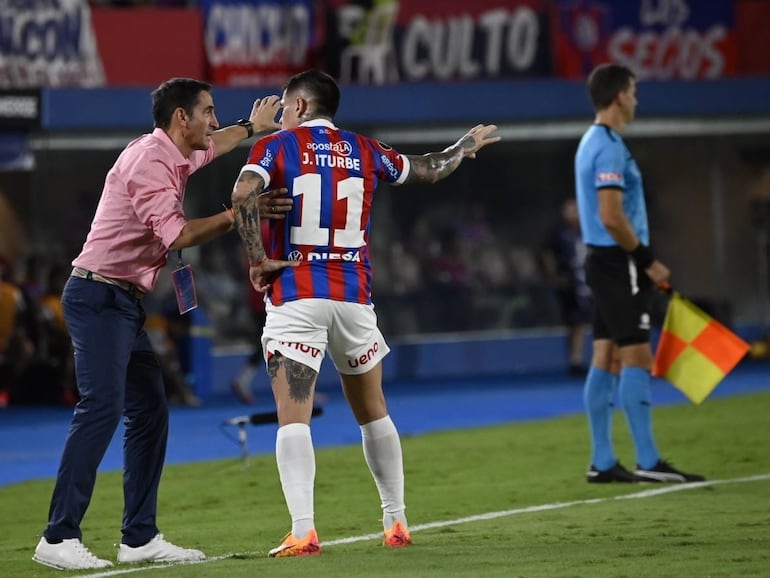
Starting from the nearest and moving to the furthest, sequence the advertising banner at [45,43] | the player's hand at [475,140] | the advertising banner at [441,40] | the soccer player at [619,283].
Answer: the player's hand at [475,140], the soccer player at [619,283], the advertising banner at [45,43], the advertising banner at [441,40]

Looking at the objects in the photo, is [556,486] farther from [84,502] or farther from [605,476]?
[84,502]

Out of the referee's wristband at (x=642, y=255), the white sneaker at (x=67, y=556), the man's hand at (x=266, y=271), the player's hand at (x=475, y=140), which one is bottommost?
the white sneaker at (x=67, y=556)

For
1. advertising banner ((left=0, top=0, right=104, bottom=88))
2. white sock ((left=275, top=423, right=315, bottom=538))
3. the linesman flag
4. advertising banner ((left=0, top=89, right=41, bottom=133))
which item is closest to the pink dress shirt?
white sock ((left=275, top=423, right=315, bottom=538))

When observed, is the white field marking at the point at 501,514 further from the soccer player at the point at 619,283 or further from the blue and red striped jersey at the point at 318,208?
the blue and red striped jersey at the point at 318,208

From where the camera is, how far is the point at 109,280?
701 centimetres

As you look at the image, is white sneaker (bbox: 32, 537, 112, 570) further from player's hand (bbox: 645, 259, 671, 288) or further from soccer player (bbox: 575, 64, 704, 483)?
player's hand (bbox: 645, 259, 671, 288)

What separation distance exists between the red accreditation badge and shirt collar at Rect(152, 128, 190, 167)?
48 centimetres

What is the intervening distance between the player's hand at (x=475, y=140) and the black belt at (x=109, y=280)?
1701 millimetres

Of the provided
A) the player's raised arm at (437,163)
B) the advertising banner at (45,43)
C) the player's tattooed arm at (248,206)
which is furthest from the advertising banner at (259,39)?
the player's tattooed arm at (248,206)

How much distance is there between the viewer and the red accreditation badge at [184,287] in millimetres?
7070

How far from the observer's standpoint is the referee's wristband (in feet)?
31.9

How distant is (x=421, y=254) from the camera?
2308 centimetres

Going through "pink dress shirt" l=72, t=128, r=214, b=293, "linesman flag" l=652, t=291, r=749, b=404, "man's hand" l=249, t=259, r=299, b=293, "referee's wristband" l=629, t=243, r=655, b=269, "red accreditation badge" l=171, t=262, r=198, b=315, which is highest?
"pink dress shirt" l=72, t=128, r=214, b=293

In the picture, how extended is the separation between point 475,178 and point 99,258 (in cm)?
1668
